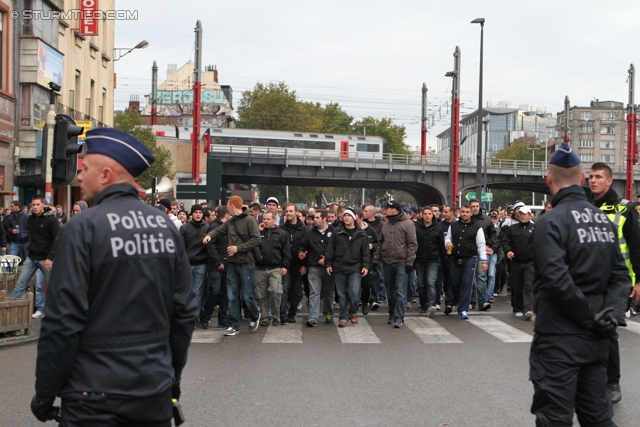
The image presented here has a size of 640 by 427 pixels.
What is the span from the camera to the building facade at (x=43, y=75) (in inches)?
1072

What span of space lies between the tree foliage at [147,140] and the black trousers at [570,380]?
4378 centimetres

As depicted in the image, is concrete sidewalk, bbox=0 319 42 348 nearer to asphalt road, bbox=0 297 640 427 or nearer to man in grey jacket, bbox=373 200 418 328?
asphalt road, bbox=0 297 640 427

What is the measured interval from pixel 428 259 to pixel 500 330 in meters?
2.53

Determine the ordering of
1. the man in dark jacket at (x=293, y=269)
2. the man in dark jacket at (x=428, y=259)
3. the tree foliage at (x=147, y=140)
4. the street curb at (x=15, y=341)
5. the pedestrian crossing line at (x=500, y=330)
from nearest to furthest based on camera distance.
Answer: the street curb at (x=15, y=341)
the pedestrian crossing line at (x=500, y=330)
the man in dark jacket at (x=293, y=269)
the man in dark jacket at (x=428, y=259)
the tree foliage at (x=147, y=140)

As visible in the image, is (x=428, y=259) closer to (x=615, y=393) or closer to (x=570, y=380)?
(x=615, y=393)

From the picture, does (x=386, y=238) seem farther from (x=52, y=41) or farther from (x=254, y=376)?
(x=52, y=41)

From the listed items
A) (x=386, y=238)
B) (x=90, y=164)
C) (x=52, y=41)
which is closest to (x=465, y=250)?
(x=386, y=238)

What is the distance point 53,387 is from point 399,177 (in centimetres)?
6504

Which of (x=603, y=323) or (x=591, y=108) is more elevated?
(x=591, y=108)

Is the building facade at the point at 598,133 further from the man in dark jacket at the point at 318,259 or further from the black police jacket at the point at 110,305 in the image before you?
the black police jacket at the point at 110,305

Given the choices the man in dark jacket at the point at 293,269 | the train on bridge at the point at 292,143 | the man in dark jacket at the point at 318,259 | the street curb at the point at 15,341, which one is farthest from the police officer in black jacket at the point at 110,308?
the train on bridge at the point at 292,143

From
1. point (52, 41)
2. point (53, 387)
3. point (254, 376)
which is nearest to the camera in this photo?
point (53, 387)

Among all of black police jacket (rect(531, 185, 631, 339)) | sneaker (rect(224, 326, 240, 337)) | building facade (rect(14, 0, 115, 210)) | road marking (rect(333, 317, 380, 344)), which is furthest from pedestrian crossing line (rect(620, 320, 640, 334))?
building facade (rect(14, 0, 115, 210))

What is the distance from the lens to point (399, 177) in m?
67.9
